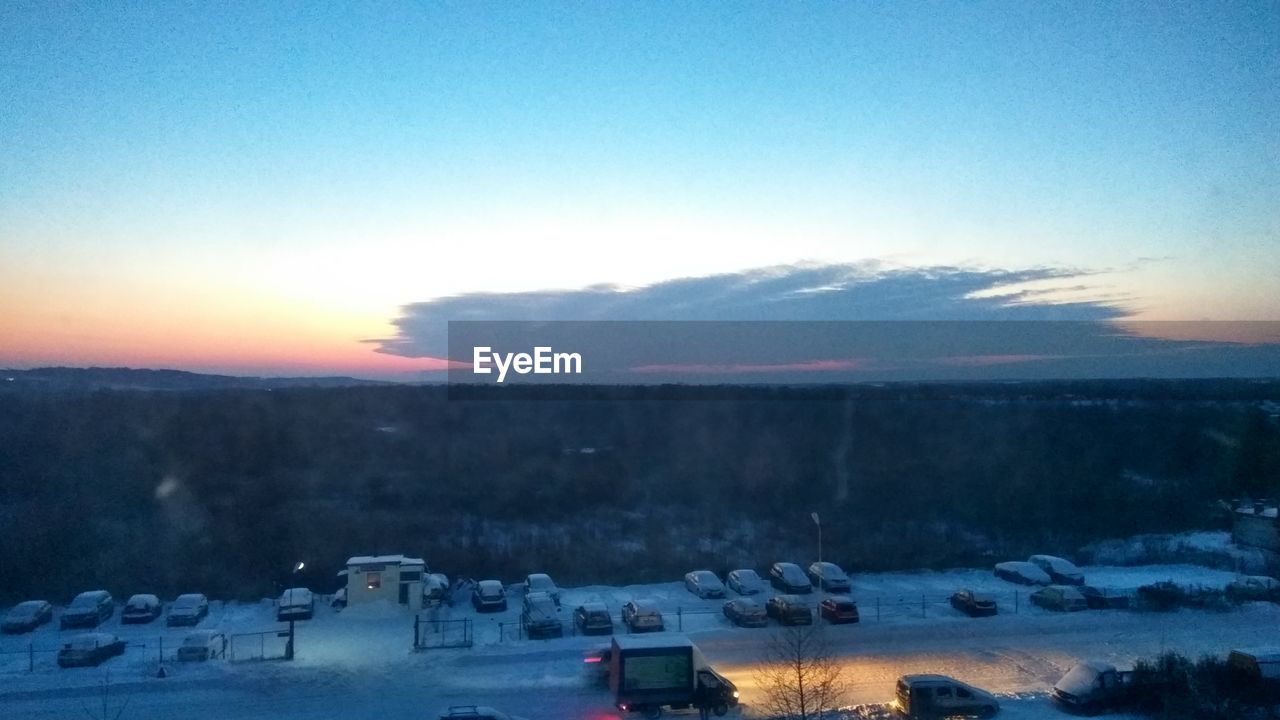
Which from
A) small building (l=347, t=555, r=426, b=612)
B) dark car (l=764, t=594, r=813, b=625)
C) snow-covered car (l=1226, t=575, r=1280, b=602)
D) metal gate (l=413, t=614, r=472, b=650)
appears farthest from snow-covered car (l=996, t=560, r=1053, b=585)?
small building (l=347, t=555, r=426, b=612)

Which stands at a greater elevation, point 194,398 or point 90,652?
point 194,398

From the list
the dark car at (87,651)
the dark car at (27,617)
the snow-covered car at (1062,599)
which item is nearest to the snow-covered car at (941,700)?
the snow-covered car at (1062,599)

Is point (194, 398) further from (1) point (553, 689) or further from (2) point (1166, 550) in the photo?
(2) point (1166, 550)

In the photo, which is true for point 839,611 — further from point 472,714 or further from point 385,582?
point 385,582

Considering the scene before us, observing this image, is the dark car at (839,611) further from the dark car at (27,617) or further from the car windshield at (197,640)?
the dark car at (27,617)

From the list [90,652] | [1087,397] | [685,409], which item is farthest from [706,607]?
[1087,397]

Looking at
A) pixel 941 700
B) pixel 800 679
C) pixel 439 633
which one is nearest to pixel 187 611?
pixel 439 633
